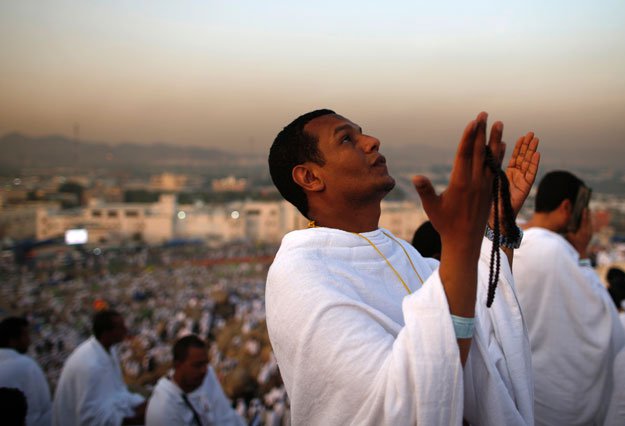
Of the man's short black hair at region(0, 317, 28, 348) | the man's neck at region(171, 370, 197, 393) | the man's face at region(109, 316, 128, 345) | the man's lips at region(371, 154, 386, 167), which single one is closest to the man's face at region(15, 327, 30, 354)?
the man's short black hair at region(0, 317, 28, 348)

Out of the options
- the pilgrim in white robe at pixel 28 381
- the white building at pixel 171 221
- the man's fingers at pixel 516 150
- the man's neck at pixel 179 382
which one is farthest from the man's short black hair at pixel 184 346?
the white building at pixel 171 221

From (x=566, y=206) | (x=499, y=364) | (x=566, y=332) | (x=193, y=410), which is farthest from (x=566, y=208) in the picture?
(x=193, y=410)

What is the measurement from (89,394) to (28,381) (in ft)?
1.90

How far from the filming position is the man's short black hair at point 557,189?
2.66 metres

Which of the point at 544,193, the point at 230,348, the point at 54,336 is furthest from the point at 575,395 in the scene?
the point at 54,336

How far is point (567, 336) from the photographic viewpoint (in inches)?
94.0

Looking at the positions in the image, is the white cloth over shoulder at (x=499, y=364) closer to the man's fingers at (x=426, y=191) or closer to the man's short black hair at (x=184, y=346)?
the man's fingers at (x=426, y=191)

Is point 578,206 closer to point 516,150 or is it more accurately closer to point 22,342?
point 516,150

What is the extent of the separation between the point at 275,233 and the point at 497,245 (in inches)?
1333

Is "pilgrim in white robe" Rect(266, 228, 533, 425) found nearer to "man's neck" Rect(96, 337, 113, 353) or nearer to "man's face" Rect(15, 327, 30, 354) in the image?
"man's neck" Rect(96, 337, 113, 353)

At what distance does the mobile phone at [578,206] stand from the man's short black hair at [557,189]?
2 cm

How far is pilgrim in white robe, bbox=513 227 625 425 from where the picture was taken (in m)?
2.33

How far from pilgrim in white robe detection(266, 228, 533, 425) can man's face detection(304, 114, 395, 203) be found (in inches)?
5.2

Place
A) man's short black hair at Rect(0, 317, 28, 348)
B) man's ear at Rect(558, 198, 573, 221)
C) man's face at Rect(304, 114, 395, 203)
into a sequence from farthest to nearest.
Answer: man's short black hair at Rect(0, 317, 28, 348)
man's ear at Rect(558, 198, 573, 221)
man's face at Rect(304, 114, 395, 203)
